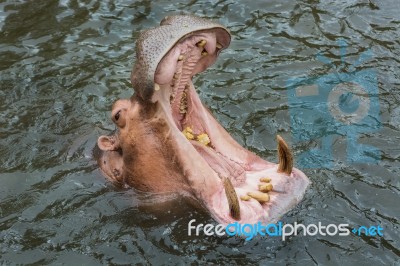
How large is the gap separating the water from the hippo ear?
0.38 m

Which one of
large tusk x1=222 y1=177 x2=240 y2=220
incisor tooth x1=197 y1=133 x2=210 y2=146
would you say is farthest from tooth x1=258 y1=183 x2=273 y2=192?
incisor tooth x1=197 y1=133 x2=210 y2=146

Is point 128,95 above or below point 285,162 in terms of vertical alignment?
below

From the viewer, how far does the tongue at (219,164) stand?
484 centimetres

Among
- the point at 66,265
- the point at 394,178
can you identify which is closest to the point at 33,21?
the point at 66,265

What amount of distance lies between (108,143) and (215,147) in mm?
864

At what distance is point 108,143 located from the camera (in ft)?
17.1

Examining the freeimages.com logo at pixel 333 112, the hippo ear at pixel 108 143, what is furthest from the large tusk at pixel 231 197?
the freeimages.com logo at pixel 333 112

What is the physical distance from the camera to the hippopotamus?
441 cm

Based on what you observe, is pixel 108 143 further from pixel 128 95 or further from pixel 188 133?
pixel 128 95

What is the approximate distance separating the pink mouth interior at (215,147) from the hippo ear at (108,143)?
518mm

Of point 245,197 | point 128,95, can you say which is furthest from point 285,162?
point 128,95

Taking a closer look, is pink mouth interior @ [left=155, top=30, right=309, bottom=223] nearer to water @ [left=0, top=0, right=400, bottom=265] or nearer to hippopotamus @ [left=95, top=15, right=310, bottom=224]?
hippopotamus @ [left=95, top=15, right=310, bottom=224]

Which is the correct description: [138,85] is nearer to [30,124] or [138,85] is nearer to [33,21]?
[30,124]

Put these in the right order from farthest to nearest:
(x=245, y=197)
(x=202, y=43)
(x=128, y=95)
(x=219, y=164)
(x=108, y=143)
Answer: (x=128, y=95) → (x=108, y=143) → (x=219, y=164) → (x=202, y=43) → (x=245, y=197)
